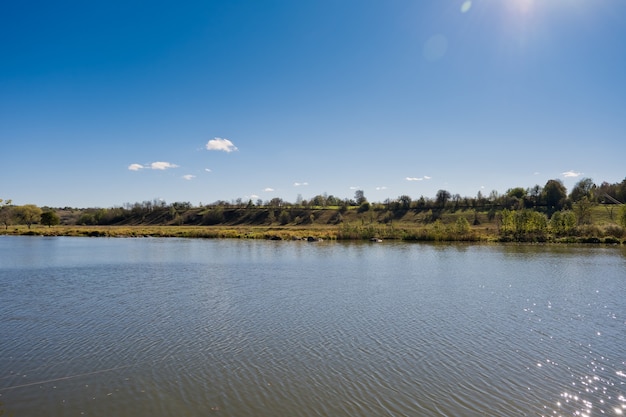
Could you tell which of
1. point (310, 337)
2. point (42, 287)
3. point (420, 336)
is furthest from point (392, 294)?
point (42, 287)

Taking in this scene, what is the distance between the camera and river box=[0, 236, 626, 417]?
10.2 metres

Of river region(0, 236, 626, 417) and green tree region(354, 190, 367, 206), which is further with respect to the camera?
green tree region(354, 190, 367, 206)

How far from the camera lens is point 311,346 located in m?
14.5

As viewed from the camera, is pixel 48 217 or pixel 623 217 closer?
pixel 623 217

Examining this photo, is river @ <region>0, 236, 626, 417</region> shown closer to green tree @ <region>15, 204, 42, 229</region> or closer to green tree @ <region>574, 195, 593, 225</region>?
green tree @ <region>574, 195, 593, 225</region>

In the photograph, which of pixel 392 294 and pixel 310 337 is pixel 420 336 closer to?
pixel 310 337

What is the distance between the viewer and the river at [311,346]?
1023 centimetres

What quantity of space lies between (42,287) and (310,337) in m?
19.8

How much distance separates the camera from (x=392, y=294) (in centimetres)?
2419

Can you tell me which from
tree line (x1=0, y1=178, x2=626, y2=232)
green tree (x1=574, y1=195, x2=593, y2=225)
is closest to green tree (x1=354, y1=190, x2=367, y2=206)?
tree line (x1=0, y1=178, x2=626, y2=232)

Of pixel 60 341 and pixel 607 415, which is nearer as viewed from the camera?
pixel 607 415

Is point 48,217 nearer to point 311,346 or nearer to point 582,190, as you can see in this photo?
point 311,346

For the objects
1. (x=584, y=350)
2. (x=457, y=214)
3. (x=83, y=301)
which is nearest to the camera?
(x=584, y=350)

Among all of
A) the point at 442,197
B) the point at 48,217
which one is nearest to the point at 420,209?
the point at 442,197
